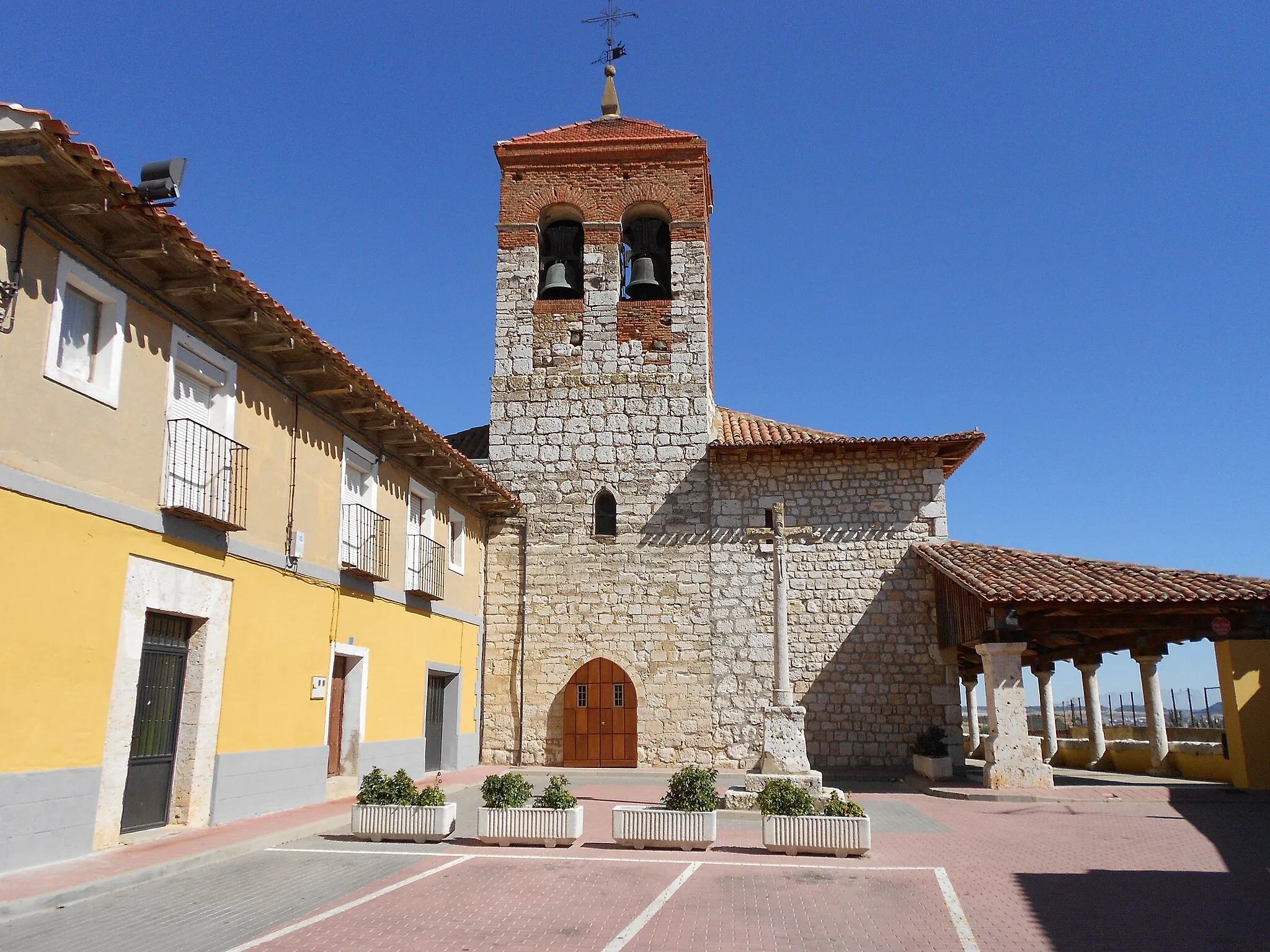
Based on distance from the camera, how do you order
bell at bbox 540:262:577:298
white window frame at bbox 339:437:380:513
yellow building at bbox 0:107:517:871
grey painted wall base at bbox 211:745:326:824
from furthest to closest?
bell at bbox 540:262:577:298
white window frame at bbox 339:437:380:513
grey painted wall base at bbox 211:745:326:824
yellow building at bbox 0:107:517:871

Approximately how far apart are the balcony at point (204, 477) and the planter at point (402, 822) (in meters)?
3.13

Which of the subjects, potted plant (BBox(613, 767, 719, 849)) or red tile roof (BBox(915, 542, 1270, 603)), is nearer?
potted plant (BBox(613, 767, 719, 849))

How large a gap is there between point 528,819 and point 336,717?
4602 millimetres

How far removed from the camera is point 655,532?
17.5m

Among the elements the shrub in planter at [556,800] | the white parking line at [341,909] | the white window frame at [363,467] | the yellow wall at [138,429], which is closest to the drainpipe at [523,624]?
the white window frame at [363,467]

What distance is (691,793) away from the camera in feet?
29.4

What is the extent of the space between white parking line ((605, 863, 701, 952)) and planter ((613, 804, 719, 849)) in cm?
74

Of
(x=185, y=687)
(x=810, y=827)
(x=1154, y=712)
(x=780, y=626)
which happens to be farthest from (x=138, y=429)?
(x=1154, y=712)

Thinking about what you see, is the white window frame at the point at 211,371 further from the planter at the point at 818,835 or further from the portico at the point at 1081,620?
the portico at the point at 1081,620

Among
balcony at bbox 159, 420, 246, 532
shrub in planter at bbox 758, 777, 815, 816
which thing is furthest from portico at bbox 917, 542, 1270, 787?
balcony at bbox 159, 420, 246, 532

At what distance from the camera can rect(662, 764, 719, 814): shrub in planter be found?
8922 mm

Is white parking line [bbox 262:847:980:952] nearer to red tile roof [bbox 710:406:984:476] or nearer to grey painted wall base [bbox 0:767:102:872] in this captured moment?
grey painted wall base [bbox 0:767:102:872]

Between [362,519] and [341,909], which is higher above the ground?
[362,519]

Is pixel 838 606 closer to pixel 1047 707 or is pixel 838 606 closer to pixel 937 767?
pixel 937 767
